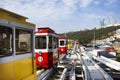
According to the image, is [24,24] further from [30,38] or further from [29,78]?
[29,78]

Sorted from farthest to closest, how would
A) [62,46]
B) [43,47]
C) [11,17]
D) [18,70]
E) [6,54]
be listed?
[62,46] < [43,47] < [18,70] < [11,17] < [6,54]

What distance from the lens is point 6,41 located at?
5.91 meters

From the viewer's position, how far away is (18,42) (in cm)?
659

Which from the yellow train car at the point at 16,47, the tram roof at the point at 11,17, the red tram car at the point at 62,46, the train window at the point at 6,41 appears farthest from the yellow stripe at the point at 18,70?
the red tram car at the point at 62,46

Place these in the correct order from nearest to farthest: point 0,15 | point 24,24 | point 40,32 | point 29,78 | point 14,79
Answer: point 0,15
point 14,79
point 24,24
point 29,78
point 40,32

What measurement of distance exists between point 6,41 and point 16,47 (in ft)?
1.73

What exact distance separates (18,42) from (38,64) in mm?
8807

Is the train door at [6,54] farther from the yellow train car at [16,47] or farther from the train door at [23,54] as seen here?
the train door at [23,54]

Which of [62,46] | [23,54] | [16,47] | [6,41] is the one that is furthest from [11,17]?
[62,46]

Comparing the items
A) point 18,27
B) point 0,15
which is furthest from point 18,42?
point 0,15

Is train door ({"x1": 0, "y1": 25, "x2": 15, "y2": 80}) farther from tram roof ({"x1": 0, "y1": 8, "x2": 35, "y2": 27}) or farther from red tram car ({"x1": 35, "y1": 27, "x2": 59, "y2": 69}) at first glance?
red tram car ({"x1": 35, "y1": 27, "x2": 59, "y2": 69})

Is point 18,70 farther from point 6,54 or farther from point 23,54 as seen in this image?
point 6,54

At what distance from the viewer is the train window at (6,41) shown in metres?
5.68

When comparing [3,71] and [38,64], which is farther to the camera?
[38,64]
